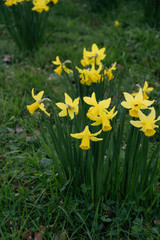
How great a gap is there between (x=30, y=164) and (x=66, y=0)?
4.42 metres

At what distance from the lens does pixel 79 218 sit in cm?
157

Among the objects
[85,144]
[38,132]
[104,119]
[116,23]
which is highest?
[116,23]

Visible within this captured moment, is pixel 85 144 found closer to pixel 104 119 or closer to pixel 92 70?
pixel 104 119

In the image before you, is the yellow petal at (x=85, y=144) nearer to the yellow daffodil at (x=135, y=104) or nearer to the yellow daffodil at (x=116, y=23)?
the yellow daffodil at (x=135, y=104)

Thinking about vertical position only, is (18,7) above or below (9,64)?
above

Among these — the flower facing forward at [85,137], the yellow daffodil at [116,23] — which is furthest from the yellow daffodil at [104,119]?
the yellow daffodil at [116,23]

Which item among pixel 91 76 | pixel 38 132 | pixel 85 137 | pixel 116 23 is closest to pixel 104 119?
pixel 85 137

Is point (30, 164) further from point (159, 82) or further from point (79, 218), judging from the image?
point (159, 82)

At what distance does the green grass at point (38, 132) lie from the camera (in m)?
1.55

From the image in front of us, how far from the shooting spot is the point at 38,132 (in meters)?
2.43

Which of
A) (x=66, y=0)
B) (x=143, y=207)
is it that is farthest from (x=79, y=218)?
(x=66, y=0)

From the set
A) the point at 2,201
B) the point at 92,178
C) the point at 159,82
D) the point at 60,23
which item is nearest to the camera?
the point at 92,178

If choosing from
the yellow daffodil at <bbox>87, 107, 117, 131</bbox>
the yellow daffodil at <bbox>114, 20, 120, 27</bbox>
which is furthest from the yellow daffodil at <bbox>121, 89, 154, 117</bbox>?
the yellow daffodil at <bbox>114, 20, 120, 27</bbox>

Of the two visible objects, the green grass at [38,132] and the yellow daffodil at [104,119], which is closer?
the yellow daffodil at [104,119]
